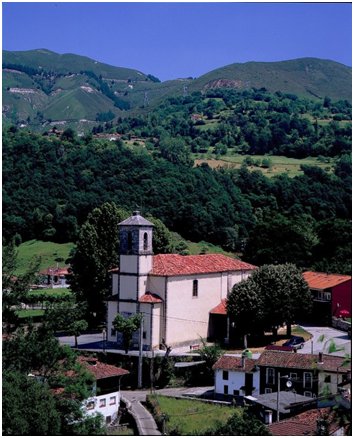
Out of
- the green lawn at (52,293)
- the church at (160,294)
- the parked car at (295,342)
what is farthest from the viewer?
the green lawn at (52,293)

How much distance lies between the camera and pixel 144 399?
89.4 ft

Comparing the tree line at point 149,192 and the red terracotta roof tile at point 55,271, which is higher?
the tree line at point 149,192

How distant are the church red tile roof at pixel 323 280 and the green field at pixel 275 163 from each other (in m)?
48.2

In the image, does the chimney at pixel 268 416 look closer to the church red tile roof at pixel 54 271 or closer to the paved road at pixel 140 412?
the paved road at pixel 140 412

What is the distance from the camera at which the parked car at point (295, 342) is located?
30.5 meters

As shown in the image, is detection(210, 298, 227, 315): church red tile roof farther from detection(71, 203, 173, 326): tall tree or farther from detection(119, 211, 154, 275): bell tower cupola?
detection(71, 203, 173, 326): tall tree

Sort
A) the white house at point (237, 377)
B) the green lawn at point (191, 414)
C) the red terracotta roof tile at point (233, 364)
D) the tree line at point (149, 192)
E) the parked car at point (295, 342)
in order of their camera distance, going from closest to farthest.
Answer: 1. the green lawn at point (191, 414)
2. the white house at point (237, 377)
3. the red terracotta roof tile at point (233, 364)
4. the parked car at point (295, 342)
5. the tree line at point (149, 192)

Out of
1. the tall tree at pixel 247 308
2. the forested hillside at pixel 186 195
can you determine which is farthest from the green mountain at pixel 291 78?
the tall tree at pixel 247 308

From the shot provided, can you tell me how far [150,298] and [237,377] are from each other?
6.92 metres

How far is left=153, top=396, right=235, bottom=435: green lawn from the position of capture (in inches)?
895

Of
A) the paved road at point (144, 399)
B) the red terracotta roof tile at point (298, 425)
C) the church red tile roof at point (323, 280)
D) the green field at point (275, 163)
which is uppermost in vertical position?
the green field at point (275, 163)

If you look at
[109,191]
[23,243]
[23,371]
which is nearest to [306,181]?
[109,191]

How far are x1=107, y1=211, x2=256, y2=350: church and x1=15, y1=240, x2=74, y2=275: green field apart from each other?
2668 cm

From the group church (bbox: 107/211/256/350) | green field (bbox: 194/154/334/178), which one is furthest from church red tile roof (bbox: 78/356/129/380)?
green field (bbox: 194/154/334/178)
